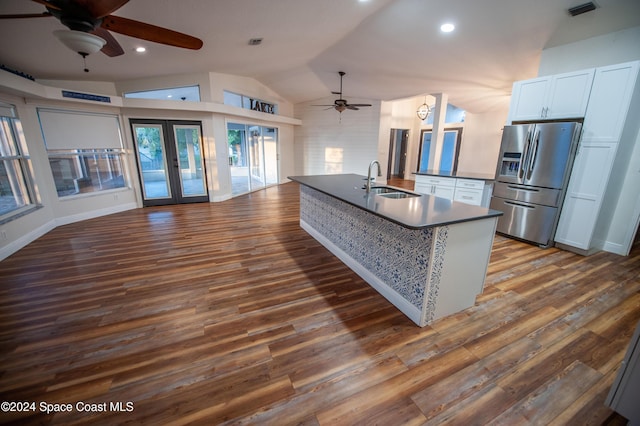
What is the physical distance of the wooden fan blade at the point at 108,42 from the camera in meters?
2.08

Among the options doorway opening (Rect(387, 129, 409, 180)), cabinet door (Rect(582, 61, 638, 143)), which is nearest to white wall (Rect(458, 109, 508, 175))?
doorway opening (Rect(387, 129, 409, 180))

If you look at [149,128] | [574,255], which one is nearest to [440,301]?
[574,255]

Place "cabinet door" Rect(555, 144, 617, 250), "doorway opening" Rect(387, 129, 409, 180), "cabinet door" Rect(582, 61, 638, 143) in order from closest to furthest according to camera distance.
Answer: "cabinet door" Rect(582, 61, 638, 143)
"cabinet door" Rect(555, 144, 617, 250)
"doorway opening" Rect(387, 129, 409, 180)

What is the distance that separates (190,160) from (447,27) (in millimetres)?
5951

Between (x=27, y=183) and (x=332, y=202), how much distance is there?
16.5ft

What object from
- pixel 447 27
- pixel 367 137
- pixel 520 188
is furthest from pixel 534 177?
pixel 367 137

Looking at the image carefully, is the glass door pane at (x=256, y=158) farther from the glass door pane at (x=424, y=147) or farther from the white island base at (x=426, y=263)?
the glass door pane at (x=424, y=147)

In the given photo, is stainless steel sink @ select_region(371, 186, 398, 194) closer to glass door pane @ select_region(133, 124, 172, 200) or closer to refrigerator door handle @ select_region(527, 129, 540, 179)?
refrigerator door handle @ select_region(527, 129, 540, 179)

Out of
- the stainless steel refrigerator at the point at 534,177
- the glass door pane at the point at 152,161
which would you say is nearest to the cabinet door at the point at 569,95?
the stainless steel refrigerator at the point at 534,177

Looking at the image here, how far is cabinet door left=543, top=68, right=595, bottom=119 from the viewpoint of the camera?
10.5ft

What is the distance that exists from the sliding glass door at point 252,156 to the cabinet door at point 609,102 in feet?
23.0

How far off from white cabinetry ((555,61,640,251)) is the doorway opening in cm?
689

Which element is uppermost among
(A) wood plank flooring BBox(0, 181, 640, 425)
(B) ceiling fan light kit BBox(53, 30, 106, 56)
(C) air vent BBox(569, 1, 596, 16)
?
(C) air vent BBox(569, 1, 596, 16)

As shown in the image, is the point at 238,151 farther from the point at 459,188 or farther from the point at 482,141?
the point at 482,141
